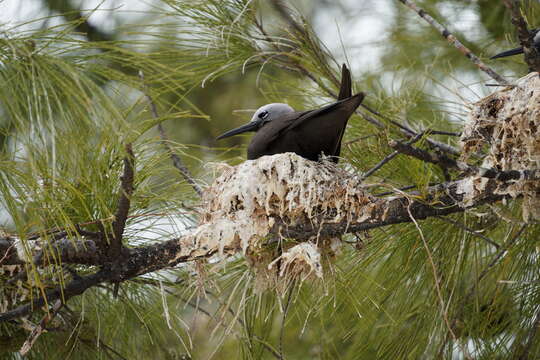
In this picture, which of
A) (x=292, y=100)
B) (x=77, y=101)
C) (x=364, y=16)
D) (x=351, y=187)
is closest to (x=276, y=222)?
(x=351, y=187)

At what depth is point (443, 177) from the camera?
2316 millimetres

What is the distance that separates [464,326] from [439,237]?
29cm

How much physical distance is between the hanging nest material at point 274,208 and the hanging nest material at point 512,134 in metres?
0.34

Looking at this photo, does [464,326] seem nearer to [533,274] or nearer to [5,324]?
[533,274]

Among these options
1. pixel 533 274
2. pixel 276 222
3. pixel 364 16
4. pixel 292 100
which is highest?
pixel 364 16

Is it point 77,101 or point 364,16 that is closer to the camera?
point 77,101

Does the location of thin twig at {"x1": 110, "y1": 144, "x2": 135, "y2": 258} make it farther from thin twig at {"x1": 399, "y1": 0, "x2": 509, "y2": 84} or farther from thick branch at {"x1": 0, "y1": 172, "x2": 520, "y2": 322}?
thin twig at {"x1": 399, "y1": 0, "x2": 509, "y2": 84}

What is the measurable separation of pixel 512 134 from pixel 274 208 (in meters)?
0.71

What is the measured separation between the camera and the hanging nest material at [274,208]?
77.3 inches

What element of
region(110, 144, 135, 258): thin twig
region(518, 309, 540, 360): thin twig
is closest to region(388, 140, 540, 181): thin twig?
region(518, 309, 540, 360): thin twig

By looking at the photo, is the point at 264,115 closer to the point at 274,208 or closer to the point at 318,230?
the point at 274,208

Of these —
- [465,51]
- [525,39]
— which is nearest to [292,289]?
[465,51]

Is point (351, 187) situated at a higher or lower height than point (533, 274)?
higher

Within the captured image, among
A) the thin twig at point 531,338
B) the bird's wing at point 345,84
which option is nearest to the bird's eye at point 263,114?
the bird's wing at point 345,84
